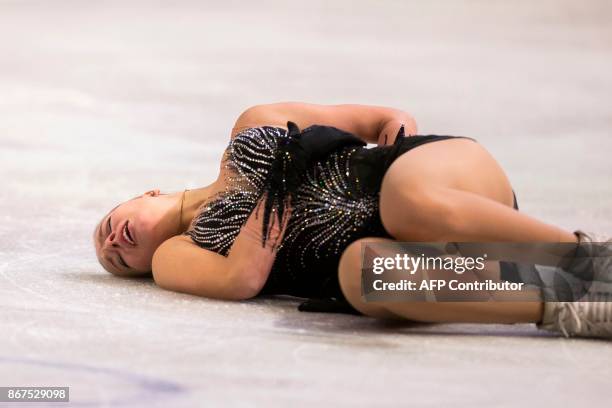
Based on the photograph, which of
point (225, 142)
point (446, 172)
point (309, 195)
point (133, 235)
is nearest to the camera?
point (446, 172)

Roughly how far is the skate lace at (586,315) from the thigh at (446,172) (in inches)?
10.8

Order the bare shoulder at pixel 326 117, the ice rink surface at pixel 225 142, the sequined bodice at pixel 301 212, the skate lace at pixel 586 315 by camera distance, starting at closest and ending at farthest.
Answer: the ice rink surface at pixel 225 142
the skate lace at pixel 586 315
the sequined bodice at pixel 301 212
the bare shoulder at pixel 326 117

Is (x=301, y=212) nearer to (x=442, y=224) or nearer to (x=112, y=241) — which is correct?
(x=442, y=224)

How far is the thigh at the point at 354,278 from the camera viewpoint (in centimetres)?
186

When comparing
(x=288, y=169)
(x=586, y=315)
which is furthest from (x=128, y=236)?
(x=586, y=315)

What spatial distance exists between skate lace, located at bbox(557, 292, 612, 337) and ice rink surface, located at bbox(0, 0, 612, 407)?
3cm

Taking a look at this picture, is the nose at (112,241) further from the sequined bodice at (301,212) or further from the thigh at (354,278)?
the thigh at (354,278)

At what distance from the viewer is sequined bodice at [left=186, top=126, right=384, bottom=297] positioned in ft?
6.62

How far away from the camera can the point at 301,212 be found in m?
2.06

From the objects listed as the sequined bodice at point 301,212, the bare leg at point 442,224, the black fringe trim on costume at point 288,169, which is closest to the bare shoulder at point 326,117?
the sequined bodice at point 301,212

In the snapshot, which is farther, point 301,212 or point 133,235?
point 133,235

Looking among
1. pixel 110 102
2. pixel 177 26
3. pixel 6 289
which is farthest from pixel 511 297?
pixel 177 26

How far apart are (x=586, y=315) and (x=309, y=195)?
573mm

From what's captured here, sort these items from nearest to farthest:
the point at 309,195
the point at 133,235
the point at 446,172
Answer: the point at 446,172 → the point at 309,195 → the point at 133,235
